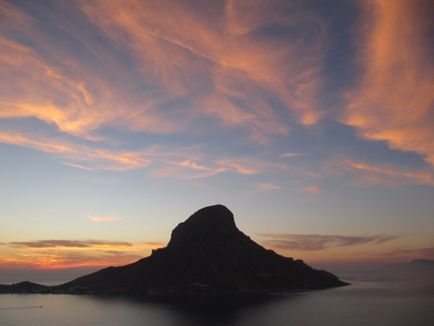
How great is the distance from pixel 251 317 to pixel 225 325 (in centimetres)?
2261

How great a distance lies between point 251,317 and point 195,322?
25060mm

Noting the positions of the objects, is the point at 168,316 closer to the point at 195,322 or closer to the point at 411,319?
the point at 195,322

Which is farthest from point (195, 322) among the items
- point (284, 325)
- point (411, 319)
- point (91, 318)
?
point (411, 319)

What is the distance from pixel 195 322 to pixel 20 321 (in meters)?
88.3

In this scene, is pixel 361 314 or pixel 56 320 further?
pixel 56 320

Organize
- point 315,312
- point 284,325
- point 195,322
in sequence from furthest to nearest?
point 315,312, point 195,322, point 284,325

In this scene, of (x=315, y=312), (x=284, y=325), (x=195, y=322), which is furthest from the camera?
(x=315, y=312)

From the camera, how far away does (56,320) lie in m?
192

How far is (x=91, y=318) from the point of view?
193 metres

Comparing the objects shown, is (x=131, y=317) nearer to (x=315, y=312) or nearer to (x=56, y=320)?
(x=56, y=320)

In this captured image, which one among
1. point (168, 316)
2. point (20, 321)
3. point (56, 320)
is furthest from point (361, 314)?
point (20, 321)

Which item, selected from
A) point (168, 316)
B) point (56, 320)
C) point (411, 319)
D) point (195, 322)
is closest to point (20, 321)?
point (56, 320)

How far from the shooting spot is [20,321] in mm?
195750

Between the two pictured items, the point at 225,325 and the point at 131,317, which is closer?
the point at 225,325
